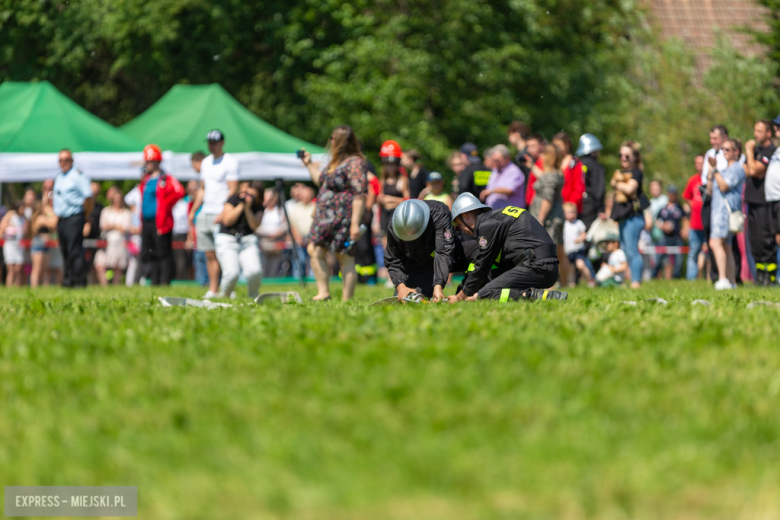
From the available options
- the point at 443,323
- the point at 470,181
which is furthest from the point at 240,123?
the point at 443,323

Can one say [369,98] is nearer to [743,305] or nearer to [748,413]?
A: [743,305]

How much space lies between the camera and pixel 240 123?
22.0 m

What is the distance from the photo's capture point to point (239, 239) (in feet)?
40.5

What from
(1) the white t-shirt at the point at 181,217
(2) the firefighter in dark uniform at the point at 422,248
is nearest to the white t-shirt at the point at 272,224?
(1) the white t-shirt at the point at 181,217

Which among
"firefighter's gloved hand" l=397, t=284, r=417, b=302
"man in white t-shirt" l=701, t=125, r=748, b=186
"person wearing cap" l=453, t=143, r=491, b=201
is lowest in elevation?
"firefighter's gloved hand" l=397, t=284, r=417, b=302

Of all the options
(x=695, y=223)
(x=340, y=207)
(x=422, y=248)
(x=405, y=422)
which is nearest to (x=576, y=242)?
(x=695, y=223)

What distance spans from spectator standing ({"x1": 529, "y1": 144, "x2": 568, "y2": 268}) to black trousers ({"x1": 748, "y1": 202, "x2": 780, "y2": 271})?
2.47 meters

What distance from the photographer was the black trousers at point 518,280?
9.17 metres

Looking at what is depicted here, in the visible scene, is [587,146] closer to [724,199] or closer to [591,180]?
[591,180]

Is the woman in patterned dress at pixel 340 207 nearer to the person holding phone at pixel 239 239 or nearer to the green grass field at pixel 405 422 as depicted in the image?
the person holding phone at pixel 239 239

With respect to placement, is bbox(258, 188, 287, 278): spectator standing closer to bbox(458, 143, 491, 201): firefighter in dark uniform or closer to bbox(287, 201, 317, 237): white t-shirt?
bbox(287, 201, 317, 237): white t-shirt

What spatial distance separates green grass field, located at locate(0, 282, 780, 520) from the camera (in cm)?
361

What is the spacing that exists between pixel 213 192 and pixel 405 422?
9657 millimetres

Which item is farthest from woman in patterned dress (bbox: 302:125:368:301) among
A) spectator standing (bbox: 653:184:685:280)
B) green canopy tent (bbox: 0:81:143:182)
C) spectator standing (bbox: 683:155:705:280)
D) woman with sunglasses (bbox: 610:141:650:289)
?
spectator standing (bbox: 653:184:685:280)
